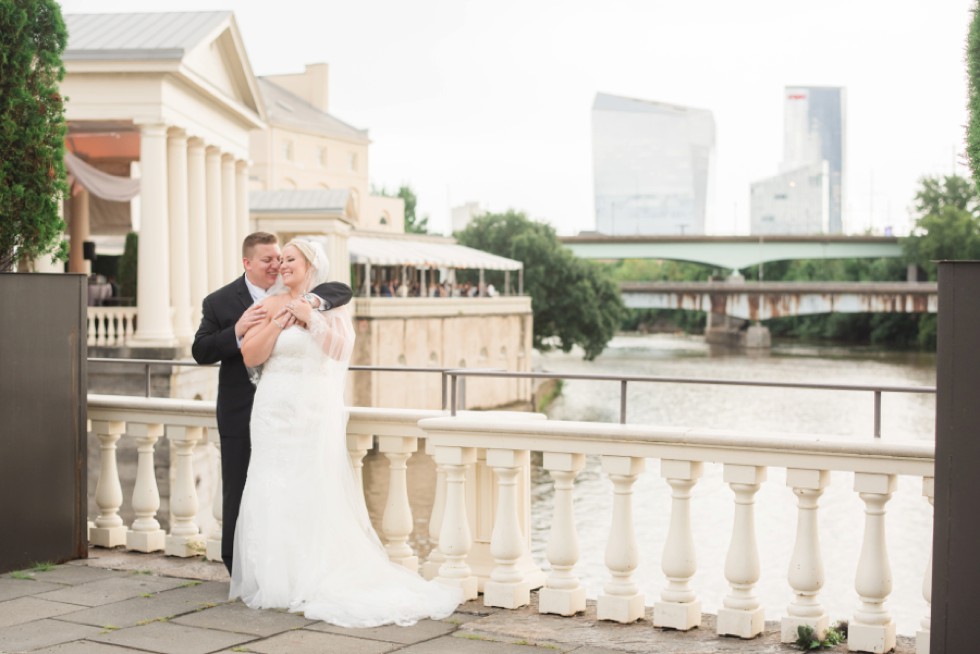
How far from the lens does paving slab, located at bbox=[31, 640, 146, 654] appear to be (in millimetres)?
5570

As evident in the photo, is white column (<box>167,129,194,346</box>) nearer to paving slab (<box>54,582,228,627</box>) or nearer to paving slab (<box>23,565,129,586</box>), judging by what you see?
paving slab (<box>23,565,129,586</box>)

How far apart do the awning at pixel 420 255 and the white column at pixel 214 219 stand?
19444mm

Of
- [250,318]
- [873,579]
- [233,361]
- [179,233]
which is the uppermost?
[179,233]

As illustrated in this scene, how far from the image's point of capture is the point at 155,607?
6406mm

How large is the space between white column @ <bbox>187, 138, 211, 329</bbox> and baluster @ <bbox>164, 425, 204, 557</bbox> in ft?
86.5

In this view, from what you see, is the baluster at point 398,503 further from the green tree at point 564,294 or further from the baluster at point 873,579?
the green tree at point 564,294

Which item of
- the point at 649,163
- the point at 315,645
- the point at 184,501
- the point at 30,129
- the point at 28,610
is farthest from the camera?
the point at 649,163

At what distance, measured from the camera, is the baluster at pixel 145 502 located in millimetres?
7977

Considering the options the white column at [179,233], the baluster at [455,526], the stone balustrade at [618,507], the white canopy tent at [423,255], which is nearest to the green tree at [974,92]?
the stone balustrade at [618,507]

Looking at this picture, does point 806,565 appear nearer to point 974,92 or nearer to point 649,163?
point 974,92

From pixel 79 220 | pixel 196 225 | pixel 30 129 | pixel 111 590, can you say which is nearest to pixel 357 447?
pixel 111 590

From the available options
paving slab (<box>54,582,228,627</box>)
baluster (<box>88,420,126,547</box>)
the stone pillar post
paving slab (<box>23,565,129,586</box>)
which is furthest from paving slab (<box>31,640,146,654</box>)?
the stone pillar post

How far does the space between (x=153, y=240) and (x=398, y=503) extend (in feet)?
80.6

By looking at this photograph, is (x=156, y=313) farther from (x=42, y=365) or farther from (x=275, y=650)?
(x=275, y=650)
